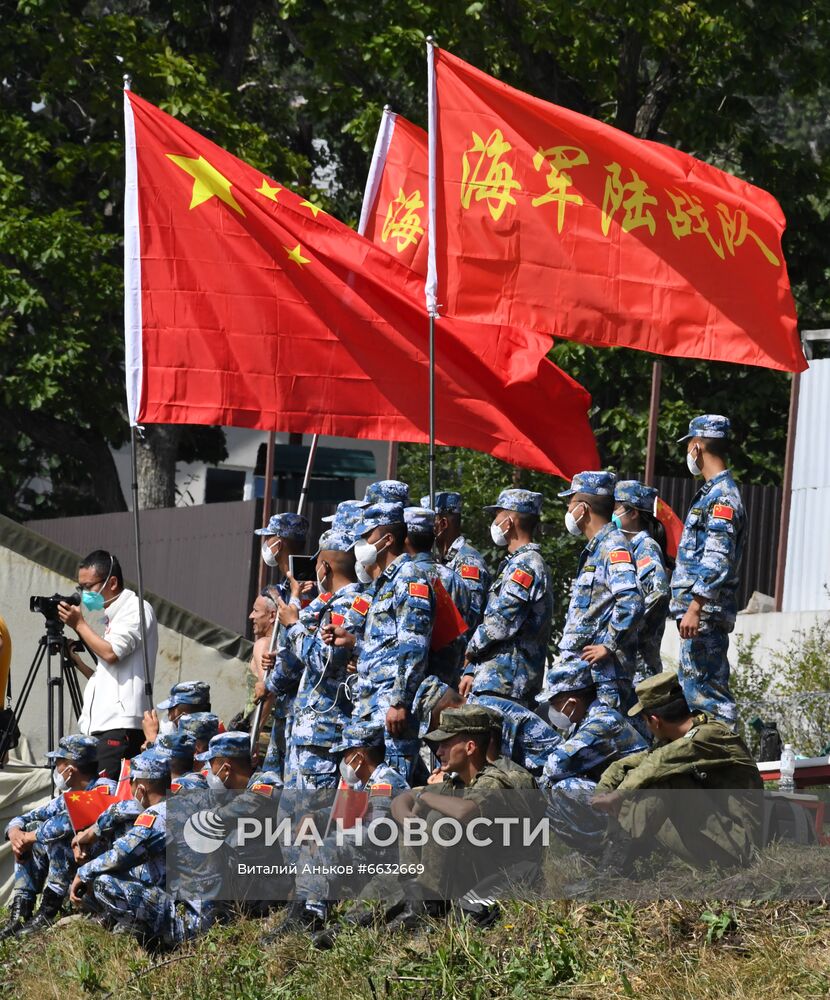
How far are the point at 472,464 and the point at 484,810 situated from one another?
1016 cm

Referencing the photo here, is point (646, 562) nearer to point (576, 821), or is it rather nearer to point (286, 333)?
point (576, 821)

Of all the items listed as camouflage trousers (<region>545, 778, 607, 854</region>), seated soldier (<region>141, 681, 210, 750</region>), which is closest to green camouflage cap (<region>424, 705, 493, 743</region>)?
camouflage trousers (<region>545, 778, 607, 854</region>)

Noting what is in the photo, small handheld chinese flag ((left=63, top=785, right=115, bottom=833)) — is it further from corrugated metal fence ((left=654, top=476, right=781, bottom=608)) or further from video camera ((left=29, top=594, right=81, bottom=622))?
corrugated metal fence ((left=654, top=476, right=781, bottom=608))

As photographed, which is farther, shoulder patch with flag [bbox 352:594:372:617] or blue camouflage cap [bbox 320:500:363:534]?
blue camouflage cap [bbox 320:500:363:534]

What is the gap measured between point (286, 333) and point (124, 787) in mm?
2804

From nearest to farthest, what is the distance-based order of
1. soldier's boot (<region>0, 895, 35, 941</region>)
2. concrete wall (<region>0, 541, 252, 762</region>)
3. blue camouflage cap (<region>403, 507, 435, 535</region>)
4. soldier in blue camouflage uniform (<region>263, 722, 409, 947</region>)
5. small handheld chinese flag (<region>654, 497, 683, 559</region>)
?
1. soldier in blue camouflage uniform (<region>263, 722, 409, 947</region>)
2. blue camouflage cap (<region>403, 507, 435, 535</region>)
3. soldier's boot (<region>0, 895, 35, 941</region>)
4. small handheld chinese flag (<region>654, 497, 683, 559</region>)
5. concrete wall (<region>0, 541, 252, 762</region>)

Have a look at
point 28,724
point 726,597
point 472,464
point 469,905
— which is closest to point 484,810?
point 469,905

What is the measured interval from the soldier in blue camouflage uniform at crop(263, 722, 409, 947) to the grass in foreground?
0.36ft

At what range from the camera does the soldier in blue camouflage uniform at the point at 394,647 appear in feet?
25.1

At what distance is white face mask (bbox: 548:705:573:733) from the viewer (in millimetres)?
7918

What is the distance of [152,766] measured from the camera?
841 cm

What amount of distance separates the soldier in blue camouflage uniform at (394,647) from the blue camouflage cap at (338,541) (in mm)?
292

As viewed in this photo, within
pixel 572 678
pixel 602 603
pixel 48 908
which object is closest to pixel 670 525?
pixel 602 603

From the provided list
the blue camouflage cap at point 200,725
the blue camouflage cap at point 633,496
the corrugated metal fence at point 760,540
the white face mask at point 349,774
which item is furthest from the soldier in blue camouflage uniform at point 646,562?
the corrugated metal fence at point 760,540
